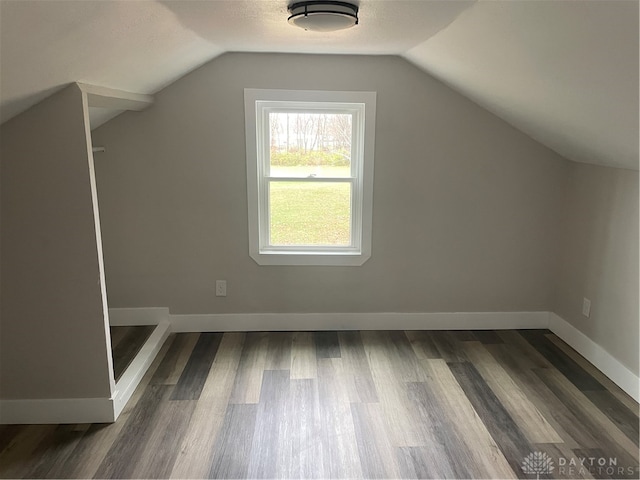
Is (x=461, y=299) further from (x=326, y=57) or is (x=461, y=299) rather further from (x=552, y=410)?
(x=326, y=57)

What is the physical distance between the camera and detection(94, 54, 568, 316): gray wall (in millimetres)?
3154

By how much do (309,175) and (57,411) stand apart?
208 cm

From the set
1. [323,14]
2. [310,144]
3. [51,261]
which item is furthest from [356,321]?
[323,14]

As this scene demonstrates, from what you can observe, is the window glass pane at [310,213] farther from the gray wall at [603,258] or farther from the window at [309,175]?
the gray wall at [603,258]

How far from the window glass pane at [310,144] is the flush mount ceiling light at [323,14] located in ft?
4.39

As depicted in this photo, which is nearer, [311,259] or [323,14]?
[323,14]

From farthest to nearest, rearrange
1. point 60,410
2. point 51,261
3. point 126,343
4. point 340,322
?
point 340,322 → point 126,343 → point 60,410 → point 51,261

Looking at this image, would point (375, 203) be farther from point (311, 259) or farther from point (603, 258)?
point (603, 258)

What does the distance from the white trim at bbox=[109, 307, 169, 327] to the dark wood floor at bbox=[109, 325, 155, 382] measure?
0.04m

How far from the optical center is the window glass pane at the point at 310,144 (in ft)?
10.9

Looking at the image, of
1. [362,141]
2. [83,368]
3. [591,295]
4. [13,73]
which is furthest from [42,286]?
[591,295]

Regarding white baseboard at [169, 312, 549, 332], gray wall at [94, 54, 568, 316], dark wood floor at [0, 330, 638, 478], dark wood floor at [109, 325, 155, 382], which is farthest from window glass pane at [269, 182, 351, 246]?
dark wood floor at [109, 325, 155, 382]

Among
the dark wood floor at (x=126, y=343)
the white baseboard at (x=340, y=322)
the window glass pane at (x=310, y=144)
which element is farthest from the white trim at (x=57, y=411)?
the window glass pane at (x=310, y=144)

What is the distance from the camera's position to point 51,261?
223cm
